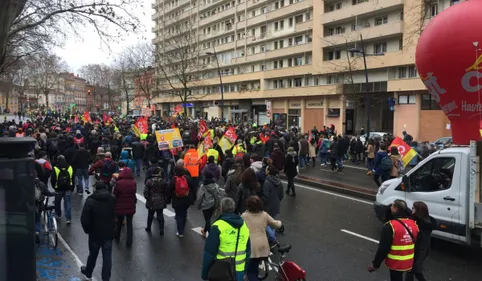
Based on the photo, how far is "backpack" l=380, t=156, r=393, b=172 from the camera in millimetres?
11812

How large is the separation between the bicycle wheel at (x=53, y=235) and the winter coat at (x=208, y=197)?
2804 mm

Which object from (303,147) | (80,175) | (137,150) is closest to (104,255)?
(80,175)

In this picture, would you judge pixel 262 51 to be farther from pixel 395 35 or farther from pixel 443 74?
pixel 443 74

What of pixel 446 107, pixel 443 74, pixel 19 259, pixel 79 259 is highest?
pixel 443 74

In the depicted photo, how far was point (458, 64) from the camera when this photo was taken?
Result: 9.51 metres

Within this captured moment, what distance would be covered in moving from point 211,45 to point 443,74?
61545 mm

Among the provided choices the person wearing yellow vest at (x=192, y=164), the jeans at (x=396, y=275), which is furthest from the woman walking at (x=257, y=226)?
the person wearing yellow vest at (x=192, y=164)

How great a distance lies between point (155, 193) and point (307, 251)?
329 centimetres

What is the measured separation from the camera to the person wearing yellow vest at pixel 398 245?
4773 mm

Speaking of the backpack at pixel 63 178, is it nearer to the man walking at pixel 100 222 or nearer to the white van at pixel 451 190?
the man walking at pixel 100 222

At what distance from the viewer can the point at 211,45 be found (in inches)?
2704

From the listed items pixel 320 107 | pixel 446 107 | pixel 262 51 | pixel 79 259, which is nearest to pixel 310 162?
pixel 446 107

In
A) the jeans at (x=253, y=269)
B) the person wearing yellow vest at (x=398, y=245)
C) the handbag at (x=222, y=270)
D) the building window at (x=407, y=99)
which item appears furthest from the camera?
the building window at (x=407, y=99)

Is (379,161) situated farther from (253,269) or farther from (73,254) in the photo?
(73,254)
